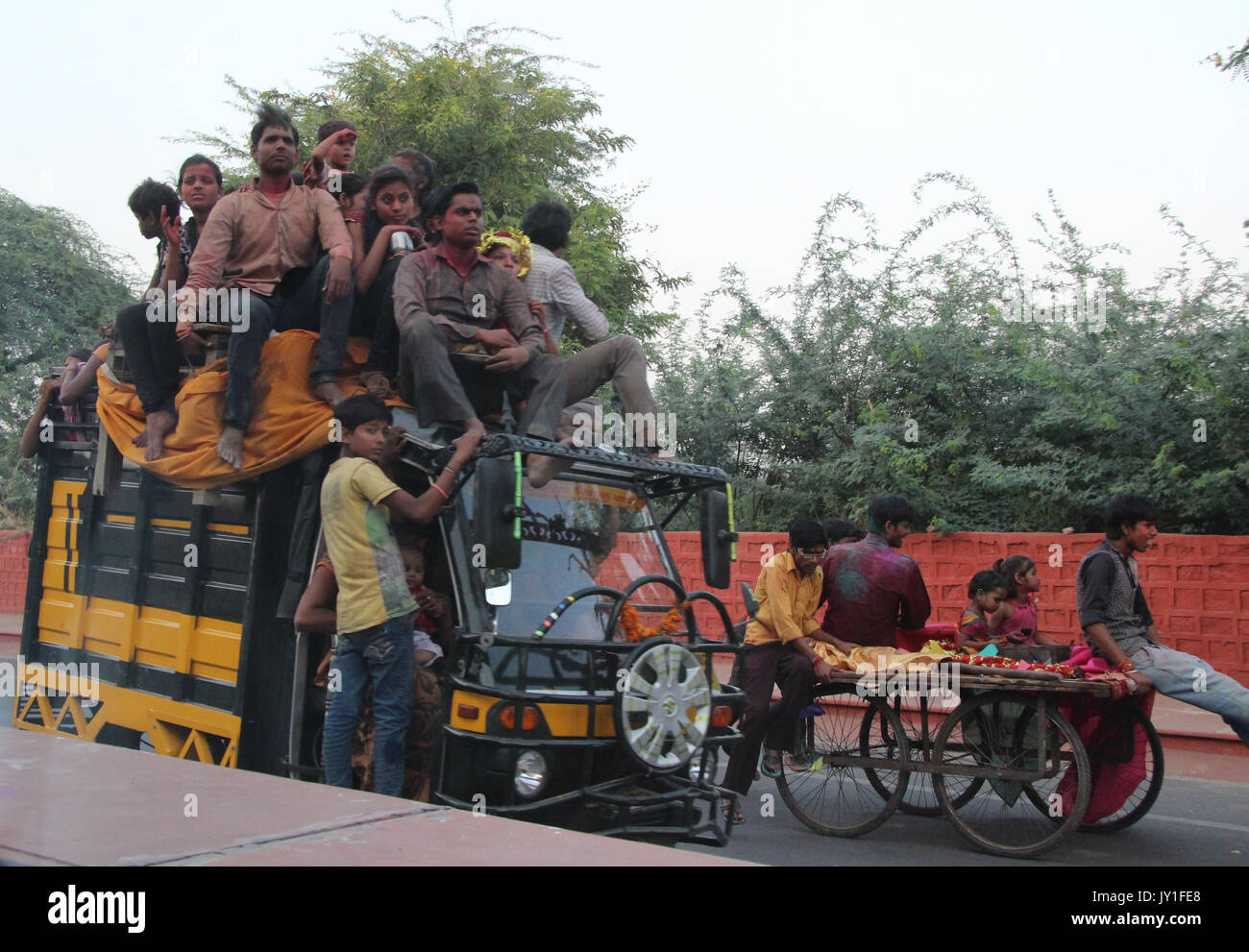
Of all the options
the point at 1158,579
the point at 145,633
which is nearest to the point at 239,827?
the point at 145,633

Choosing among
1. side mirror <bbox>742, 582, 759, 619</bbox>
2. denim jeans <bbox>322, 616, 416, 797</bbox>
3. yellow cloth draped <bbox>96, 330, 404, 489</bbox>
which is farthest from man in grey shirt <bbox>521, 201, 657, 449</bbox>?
denim jeans <bbox>322, 616, 416, 797</bbox>

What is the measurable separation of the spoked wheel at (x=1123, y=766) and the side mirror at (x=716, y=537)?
2356 mm

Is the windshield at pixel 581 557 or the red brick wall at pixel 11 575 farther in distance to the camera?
the red brick wall at pixel 11 575

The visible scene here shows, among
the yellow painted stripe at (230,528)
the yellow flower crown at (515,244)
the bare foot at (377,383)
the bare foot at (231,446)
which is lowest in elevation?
the yellow painted stripe at (230,528)

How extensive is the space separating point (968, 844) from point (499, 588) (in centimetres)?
332

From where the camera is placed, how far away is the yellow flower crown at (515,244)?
6.03m

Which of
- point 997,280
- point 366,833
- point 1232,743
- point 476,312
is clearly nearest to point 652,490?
point 476,312

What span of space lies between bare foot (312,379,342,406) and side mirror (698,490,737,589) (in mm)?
1880

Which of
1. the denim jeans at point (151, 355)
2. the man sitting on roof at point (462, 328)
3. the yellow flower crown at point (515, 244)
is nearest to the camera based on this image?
the man sitting on roof at point (462, 328)

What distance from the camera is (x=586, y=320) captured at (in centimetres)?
634

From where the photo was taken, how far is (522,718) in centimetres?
430

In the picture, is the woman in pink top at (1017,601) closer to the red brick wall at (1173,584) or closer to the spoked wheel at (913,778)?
the spoked wheel at (913,778)
